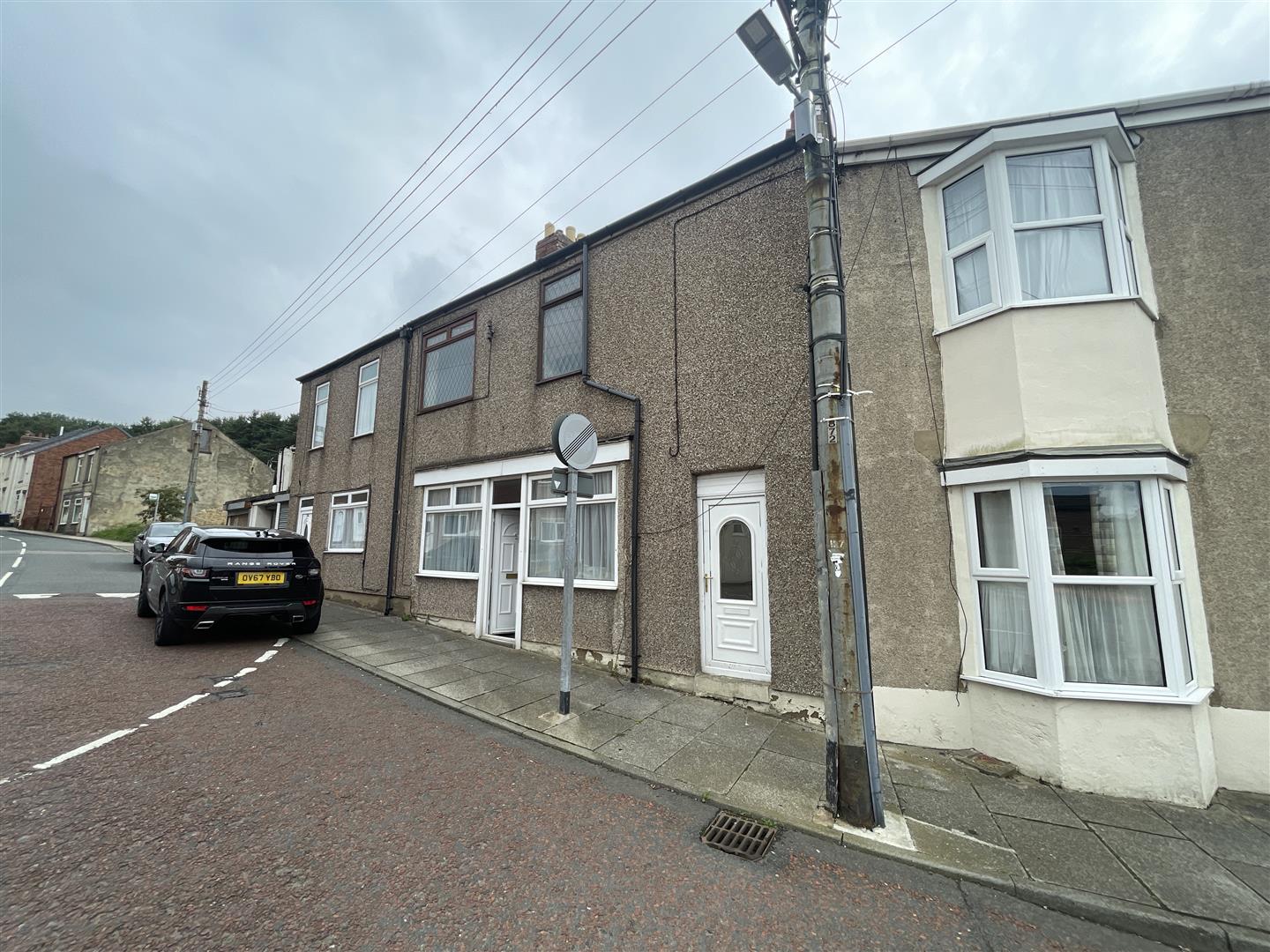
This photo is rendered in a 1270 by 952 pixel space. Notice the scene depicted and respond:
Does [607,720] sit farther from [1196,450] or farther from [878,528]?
[1196,450]

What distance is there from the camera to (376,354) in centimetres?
1186

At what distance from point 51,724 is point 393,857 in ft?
12.6

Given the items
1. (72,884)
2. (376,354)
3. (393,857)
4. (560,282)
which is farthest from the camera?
(376,354)

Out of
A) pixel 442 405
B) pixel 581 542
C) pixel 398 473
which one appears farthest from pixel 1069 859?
pixel 398 473

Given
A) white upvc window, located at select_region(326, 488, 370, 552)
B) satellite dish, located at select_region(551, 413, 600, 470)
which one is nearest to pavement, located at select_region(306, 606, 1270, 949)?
satellite dish, located at select_region(551, 413, 600, 470)

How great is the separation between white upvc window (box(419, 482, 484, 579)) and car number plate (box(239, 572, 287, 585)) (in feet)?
8.12

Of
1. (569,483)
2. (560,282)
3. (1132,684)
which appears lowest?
(1132,684)

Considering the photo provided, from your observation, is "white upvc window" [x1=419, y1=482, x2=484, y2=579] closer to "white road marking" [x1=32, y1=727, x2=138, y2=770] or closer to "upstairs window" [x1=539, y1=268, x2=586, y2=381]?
"upstairs window" [x1=539, y1=268, x2=586, y2=381]

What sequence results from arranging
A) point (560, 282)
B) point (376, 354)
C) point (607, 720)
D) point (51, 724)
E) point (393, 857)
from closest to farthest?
point (393, 857), point (51, 724), point (607, 720), point (560, 282), point (376, 354)

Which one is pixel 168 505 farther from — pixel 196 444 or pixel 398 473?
pixel 398 473

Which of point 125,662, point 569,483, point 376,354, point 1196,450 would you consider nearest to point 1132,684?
point 1196,450

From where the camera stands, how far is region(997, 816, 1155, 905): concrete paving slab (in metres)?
2.77

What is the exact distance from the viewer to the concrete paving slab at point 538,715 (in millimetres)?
4773

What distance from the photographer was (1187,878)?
2.89 metres
